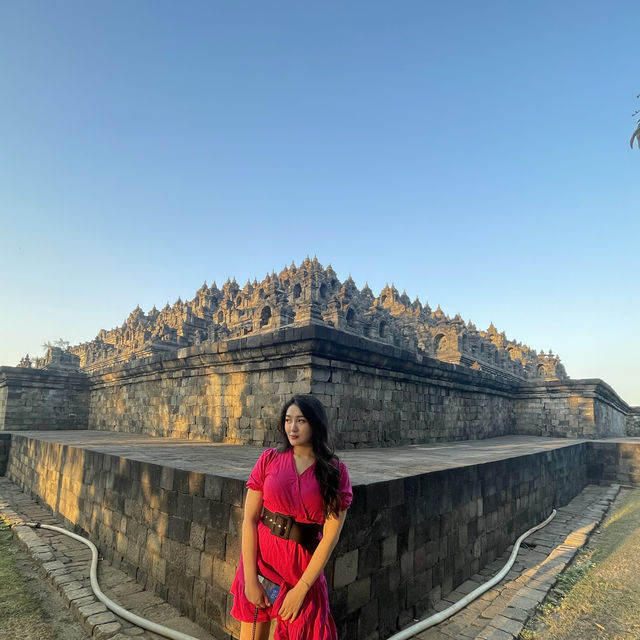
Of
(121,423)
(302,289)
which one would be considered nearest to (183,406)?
(121,423)

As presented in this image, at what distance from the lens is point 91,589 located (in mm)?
4090

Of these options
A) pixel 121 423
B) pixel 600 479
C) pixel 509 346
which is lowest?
pixel 600 479

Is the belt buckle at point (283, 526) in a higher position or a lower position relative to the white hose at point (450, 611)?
higher

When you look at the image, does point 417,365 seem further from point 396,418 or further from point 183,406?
point 183,406

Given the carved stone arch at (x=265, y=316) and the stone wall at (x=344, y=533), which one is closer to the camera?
the stone wall at (x=344, y=533)

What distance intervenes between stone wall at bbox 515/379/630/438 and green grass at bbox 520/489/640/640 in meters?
10.2

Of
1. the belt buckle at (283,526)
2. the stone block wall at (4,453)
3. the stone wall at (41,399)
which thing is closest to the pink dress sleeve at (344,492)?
the belt buckle at (283,526)

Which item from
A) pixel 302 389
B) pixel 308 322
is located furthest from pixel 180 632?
pixel 308 322

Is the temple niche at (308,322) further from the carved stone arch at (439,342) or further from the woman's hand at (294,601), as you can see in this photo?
the woman's hand at (294,601)

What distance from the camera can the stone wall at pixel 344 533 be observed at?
332cm

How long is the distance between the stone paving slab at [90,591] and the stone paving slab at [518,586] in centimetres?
224

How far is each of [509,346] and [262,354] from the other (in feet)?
97.3

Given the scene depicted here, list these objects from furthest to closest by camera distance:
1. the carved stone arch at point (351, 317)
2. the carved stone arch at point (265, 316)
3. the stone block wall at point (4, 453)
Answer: the carved stone arch at point (351, 317)
the carved stone arch at point (265, 316)
the stone block wall at point (4, 453)

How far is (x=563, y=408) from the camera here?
16.4 m
